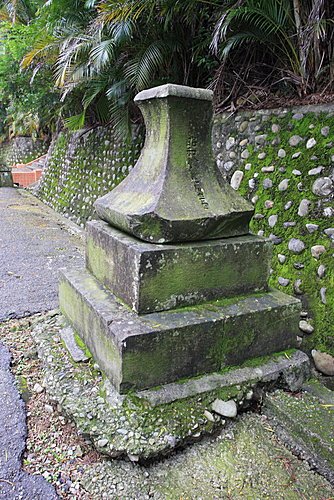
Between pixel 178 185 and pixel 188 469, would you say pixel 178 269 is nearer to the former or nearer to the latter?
pixel 178 185

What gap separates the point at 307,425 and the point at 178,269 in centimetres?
89

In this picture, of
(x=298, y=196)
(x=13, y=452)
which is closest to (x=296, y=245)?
(x=298, y=196)

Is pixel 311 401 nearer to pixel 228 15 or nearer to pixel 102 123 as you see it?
pixel 228 15

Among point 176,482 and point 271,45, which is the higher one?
point 271,45

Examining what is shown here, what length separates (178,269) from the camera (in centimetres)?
182

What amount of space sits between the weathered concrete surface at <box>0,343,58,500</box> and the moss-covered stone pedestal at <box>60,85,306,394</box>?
46 cm

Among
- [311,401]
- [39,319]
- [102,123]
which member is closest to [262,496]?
[311,401]

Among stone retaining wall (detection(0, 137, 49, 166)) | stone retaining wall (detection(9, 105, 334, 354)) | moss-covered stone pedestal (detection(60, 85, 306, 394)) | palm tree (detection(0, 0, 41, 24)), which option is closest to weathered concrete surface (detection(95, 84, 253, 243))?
moss-covered stone pedestal (detection(60, 85, 306, 394))

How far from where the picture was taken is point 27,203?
29.3 feet

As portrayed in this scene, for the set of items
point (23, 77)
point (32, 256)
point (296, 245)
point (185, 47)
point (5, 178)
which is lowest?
point (32, 256)

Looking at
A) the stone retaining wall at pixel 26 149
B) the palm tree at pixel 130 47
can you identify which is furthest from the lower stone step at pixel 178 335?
the stone retaining wall at pixel 26 149

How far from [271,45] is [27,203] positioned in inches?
273

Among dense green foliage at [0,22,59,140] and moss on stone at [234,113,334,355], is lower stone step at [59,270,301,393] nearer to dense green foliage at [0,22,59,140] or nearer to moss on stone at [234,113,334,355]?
moss on stone at [234,113,334,355]

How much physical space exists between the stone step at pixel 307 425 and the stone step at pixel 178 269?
1.91 ft
